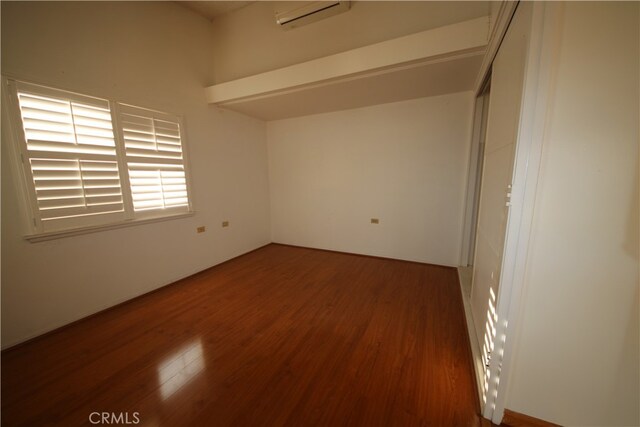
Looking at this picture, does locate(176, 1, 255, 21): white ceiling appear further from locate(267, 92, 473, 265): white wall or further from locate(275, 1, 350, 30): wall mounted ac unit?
locate(267, 92, 473, 265): white wall

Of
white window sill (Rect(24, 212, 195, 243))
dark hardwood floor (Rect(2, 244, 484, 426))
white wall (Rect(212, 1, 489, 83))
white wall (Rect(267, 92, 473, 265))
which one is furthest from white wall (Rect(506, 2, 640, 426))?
white window sill (Rect(24, 212, 195, 243))

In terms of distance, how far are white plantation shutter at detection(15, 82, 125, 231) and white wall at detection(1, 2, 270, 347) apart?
0.41ft

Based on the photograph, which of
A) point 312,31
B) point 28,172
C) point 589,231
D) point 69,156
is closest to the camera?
point 589,231

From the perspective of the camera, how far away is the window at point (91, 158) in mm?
1767

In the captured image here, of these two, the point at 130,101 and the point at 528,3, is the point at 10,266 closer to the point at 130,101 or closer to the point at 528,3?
the point at 130,101

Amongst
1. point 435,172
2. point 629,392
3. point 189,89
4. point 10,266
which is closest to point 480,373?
point 629,392

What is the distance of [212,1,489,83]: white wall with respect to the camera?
2.03 m

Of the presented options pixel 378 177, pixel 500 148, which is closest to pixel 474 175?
pixel 378 177

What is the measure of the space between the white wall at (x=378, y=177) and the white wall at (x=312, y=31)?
1.08m

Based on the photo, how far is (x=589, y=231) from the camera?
972 millimetres

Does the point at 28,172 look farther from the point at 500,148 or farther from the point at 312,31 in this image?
the point at 500,148

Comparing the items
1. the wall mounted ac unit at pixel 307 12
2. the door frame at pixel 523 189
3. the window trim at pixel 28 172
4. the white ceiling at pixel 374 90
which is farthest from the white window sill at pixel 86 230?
the door frame at pixel 523 189

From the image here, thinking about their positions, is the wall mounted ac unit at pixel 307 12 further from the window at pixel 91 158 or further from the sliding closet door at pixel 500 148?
the window at pixel 91 158

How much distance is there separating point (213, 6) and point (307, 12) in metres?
1.49
